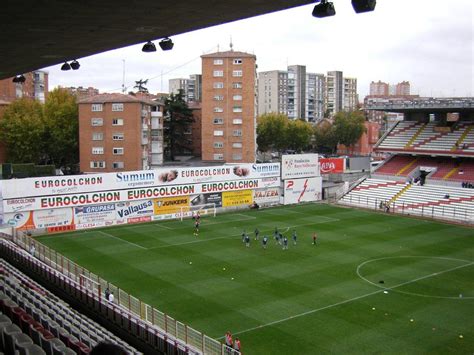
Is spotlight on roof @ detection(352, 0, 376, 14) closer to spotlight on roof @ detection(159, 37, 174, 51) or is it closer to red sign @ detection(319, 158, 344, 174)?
spotlight on roof @ detection(159, 37, 174, 51)

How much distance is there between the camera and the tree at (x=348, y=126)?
87.4 m

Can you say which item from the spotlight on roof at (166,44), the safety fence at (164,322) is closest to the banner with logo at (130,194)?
the safety fence at (164,322)

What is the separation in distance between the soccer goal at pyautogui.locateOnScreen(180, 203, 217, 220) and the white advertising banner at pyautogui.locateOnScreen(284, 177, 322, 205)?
7963mm

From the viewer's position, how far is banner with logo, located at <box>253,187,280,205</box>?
47594 millimetres

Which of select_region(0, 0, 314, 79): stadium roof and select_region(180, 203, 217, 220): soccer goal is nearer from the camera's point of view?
select_region(0, 0, 314, 79): stadium roof

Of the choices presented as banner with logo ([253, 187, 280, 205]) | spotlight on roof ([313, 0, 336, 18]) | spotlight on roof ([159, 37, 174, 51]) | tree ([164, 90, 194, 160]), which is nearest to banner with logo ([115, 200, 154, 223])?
banner with logo ([253, 187, 280, 205])

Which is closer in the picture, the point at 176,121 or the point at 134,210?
the point at 134,210

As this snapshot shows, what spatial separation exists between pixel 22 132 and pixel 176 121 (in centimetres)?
2175

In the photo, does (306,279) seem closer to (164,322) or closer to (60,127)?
(164,322)

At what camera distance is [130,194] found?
3953cm

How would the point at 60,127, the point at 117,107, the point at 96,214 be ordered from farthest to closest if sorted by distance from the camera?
the point at 60,127, the point at 117,107, the point at 96,214

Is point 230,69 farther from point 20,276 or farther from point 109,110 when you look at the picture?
point 20,276

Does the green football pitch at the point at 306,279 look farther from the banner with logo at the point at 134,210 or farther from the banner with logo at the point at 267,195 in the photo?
the banner with logo at the point at 267,195

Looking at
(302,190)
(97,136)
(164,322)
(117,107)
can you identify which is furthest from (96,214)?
(164,322)
